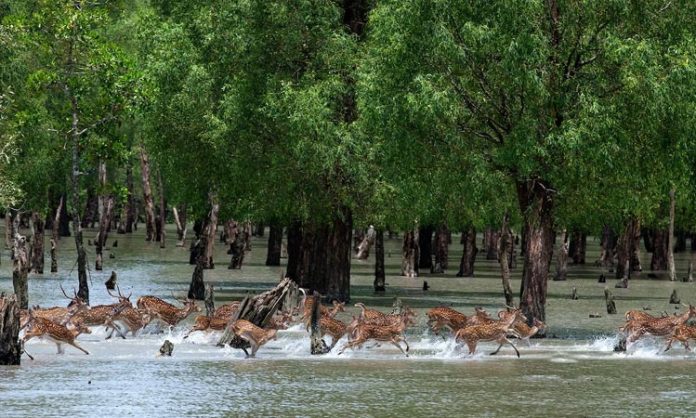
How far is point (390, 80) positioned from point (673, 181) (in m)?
7.40

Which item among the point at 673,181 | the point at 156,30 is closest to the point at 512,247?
the point at 156,30

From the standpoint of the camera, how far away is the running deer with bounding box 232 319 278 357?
29016 mm

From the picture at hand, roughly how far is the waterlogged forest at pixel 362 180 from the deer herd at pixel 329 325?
59 mm

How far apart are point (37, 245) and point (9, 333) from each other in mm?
32347

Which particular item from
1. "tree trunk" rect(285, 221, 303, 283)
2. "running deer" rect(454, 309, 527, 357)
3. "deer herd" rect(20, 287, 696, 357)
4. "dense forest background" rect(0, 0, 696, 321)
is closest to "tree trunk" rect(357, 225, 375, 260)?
"dense forest background" rect(0, 0, 696, 321)

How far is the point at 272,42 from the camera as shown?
A: 44125mm

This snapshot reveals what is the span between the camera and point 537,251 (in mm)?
35188

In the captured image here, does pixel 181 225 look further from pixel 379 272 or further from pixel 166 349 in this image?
pixel 166 349

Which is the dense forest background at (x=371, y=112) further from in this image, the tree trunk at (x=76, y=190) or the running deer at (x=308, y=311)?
the running deer at (x=308, y=311)

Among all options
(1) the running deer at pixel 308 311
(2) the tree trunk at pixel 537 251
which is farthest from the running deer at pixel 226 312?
(2) the tree trunk at pixel 537 251

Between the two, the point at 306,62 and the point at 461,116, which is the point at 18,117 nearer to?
the point at 306,62

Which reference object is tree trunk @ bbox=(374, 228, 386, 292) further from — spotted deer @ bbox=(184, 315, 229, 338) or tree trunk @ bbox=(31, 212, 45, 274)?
spotted deer @ bbox=(184, 315, 229, 338)

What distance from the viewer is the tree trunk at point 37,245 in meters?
57.8

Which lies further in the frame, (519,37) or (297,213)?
(297,213)
